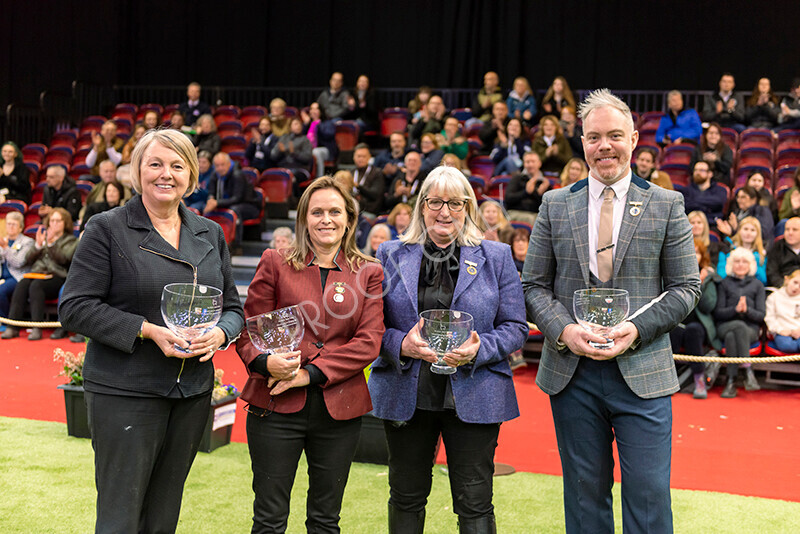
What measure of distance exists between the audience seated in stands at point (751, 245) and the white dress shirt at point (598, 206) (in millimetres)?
4835

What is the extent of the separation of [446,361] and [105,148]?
964 cm

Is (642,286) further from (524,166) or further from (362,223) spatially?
(524,166)

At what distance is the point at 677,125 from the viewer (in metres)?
9.98

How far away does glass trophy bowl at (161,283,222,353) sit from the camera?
2.32 meters

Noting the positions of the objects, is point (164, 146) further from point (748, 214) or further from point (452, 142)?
point (452, 142)

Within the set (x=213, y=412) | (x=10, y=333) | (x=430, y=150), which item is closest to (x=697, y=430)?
(x=213, y=412)

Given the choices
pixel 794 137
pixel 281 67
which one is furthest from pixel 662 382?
pixel 281 67

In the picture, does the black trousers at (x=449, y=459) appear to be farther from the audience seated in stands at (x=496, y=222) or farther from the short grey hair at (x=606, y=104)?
the audience seated in stands at (x=496, y=222)

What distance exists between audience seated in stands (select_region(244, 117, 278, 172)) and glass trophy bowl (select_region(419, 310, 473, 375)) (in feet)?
27.1

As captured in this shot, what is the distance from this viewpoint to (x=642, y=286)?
252 centimetres

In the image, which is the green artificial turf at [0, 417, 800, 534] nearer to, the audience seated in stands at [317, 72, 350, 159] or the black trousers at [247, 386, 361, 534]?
the black trousers at [247, 386, 361, 534]

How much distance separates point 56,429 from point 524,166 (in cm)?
586

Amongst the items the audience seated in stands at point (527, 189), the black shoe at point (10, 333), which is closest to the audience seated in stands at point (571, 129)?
the audience seated in stands at point (527, 189)

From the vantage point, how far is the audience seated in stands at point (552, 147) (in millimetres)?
9367
